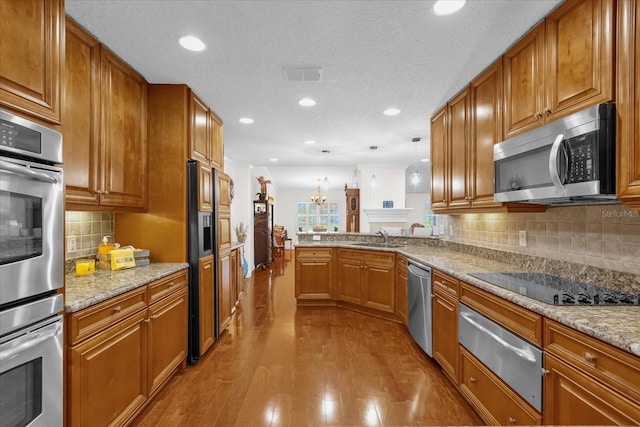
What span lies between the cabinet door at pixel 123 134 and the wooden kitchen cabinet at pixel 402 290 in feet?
8.73

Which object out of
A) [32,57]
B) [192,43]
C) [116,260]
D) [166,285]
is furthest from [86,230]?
[192,43]

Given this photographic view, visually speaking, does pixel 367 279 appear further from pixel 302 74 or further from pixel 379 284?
pixel 302 74

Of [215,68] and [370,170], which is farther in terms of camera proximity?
[370,170]

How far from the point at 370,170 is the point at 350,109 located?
11.7 ft

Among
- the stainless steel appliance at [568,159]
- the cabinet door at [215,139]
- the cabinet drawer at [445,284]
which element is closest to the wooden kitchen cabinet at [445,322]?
the cabinet drawer at [445,284]

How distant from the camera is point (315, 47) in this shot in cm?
221

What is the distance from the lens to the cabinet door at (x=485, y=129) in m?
2.31

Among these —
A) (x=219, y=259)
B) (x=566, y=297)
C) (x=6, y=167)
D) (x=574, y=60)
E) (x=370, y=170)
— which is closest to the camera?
(x=6, y=167)

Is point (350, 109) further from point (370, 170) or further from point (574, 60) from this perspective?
point (370, 170)

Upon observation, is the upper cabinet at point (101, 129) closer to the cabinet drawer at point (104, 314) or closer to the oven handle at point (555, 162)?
the cabinet drawer at point (104, 314)

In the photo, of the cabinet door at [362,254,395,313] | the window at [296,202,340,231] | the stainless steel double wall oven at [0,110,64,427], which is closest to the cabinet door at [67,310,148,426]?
the stainless steel double wall oven at [0,110,64,427]

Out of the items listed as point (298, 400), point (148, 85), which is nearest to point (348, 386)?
point (298, 400)

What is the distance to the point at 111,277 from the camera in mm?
2074

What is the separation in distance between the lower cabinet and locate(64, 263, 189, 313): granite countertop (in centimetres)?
4
